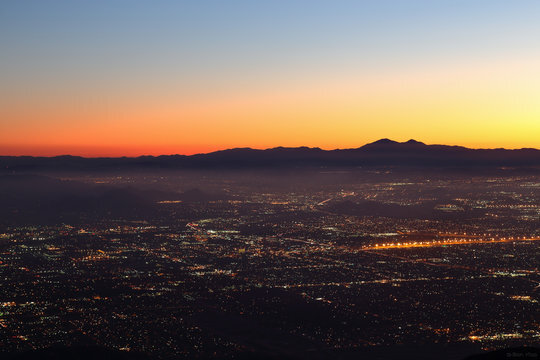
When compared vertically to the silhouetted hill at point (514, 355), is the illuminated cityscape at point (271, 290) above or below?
below

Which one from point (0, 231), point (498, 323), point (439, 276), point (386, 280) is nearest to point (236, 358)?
point (498, 323)

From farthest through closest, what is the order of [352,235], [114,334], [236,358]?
1. [352,235]
2. [114,334]
3. [236,358]

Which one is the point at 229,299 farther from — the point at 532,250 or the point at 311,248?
the point at 532,250

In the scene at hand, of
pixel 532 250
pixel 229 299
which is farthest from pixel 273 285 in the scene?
pixel 532 250

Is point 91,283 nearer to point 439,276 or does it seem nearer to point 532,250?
point 439,276

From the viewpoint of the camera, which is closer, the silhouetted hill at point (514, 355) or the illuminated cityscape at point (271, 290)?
the silhouetted hill at point (514, 355)

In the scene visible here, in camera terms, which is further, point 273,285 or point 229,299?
point 273,285

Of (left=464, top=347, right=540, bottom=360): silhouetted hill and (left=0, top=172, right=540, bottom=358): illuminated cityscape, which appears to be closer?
(left=464, top=347, right=540, bottom=360): silhouetted hill

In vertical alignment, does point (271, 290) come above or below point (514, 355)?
below

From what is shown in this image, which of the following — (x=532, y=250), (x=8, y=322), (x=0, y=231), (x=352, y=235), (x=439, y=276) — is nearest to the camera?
(x=8, y=322)

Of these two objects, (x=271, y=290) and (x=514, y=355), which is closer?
(x=514, y=355)

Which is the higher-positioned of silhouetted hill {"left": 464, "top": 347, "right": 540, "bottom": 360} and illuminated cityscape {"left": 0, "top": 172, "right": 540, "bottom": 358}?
silhouetted hill {"left": 464, "top": 347, "right": 540, "bottom": 360}
